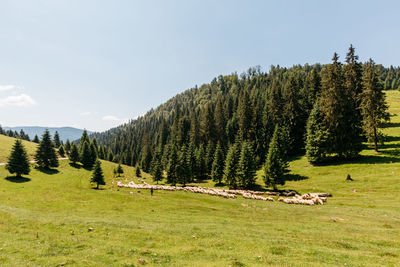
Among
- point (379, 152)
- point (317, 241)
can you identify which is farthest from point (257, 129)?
point (317, 241)

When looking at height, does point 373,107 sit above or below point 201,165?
above

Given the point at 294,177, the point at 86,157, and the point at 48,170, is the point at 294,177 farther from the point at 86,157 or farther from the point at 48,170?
the point at 86,157

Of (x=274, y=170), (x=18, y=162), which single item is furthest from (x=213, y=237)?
(x=18, y=162)

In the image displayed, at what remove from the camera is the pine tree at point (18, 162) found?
53.5 metres

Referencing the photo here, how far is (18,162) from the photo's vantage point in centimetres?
5459

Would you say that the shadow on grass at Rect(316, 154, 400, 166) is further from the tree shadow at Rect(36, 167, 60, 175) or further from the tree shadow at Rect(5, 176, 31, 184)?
the tree shadow at Rect(36, 167, 60, 175)

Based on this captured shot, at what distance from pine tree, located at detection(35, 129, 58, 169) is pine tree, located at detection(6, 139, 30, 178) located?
40.5ft

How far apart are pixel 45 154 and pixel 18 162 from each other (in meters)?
15.6

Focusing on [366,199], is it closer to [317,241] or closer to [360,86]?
[317,241]

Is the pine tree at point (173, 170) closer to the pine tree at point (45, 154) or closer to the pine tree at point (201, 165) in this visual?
the pine tree at point (201, 165)

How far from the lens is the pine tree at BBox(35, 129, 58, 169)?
68.8 meters

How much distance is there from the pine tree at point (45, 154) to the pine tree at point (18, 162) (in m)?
12.3

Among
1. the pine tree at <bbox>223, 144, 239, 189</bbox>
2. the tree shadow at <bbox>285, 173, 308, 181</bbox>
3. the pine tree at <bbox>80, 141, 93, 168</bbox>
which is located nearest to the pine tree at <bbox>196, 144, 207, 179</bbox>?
the pine tree at <bbox>223, 144, 239, 189</bbox>

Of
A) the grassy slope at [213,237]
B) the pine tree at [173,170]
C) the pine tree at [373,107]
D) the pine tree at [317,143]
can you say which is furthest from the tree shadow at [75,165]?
the pine tree at [373,107]
